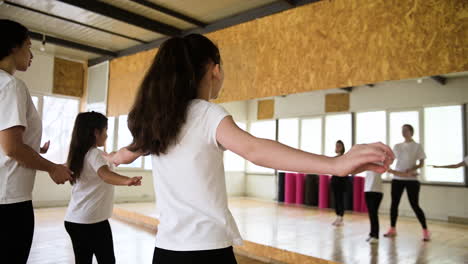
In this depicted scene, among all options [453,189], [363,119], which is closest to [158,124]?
[363,119]

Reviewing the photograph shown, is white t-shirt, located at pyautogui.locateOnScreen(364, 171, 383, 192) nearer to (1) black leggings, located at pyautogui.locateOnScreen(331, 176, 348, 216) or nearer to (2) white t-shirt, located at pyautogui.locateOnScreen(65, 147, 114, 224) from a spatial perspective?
(1) black leggings, located at pyautogui.locateOnScreen(331, 176, 348, 216)

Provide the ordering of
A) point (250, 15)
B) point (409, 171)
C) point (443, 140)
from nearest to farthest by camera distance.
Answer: point (409, 171)
point (250, 15)
point (443, 140)

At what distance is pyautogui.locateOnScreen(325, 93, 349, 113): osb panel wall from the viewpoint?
5.33 m

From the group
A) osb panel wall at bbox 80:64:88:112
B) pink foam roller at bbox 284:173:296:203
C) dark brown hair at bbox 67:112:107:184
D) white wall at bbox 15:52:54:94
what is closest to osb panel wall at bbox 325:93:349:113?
pink foam roller at bbox 284:173:296:203

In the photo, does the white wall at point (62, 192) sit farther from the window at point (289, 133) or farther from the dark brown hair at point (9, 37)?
the dark brown hair at point (9, 37)

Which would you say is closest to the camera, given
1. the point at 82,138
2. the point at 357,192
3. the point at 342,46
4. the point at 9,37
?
the point at 9,37

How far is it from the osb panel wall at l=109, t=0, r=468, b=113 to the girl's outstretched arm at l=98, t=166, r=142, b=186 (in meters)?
2.71

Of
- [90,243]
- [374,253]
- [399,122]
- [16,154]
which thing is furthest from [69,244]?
[399,122]

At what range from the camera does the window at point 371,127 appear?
5656mm

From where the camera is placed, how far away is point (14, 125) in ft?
4.36

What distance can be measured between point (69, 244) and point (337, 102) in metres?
4.26

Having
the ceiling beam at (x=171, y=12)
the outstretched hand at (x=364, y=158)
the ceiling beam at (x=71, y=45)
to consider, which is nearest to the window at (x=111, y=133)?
the ceiling beam at (x=71, y=45)

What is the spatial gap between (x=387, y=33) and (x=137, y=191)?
6.60 metres

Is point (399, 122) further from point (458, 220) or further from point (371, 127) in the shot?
point (458, 220)
